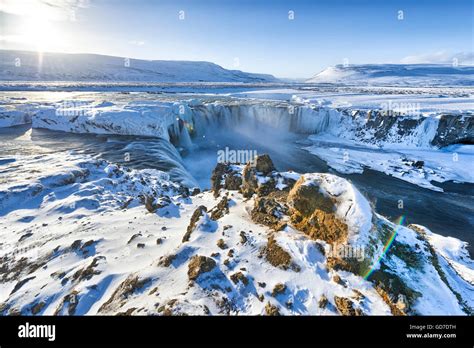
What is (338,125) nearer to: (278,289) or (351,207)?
(351,207)

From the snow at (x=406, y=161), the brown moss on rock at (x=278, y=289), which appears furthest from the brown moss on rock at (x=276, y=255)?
the snow at (x=406, y=161)

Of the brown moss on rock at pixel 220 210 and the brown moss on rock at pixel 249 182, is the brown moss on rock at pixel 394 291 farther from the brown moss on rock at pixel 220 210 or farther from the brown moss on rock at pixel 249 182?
the brown moss on rock at pixel 249 182

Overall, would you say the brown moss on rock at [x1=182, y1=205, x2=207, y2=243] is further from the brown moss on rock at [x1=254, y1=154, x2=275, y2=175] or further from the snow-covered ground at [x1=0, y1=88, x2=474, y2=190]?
the snow-covered ground at [x1=0, y1=88, x2=474, y2=190]

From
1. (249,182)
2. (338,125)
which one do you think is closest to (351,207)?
(249,182)

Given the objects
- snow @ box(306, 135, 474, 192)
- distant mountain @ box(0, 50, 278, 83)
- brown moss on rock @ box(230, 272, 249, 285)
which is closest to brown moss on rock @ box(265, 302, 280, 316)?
brown moss on rock @ box(230, 272, 249, 285)

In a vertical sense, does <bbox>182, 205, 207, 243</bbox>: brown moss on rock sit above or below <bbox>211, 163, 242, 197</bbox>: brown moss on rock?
below
